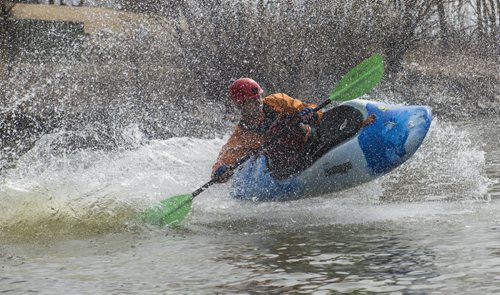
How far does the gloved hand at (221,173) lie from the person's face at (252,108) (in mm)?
488

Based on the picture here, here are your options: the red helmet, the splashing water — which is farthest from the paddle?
the red helmet

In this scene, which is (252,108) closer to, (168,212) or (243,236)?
(168,212)

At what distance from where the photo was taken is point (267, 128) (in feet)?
25.1

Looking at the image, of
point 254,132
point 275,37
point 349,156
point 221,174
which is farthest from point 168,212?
point 275,37

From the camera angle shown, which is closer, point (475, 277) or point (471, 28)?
point (475, 277)

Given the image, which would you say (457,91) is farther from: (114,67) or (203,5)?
(114,67)

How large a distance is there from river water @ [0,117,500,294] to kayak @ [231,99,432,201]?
0.14 meters

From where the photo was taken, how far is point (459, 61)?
77.2 ft

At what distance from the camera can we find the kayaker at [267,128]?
7.52 m

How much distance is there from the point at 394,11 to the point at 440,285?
57.1ft

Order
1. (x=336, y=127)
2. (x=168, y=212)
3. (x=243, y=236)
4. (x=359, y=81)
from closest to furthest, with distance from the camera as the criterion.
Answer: (x=243, y=236), (x=168, y=212), (x=336, y=127), (x=359, y=81)

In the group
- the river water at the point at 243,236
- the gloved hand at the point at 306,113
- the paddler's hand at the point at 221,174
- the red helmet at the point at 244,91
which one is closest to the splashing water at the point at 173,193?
the river water at the point at 243,236

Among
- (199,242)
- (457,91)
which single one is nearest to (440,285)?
(199,242)

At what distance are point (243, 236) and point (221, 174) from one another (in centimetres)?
114
